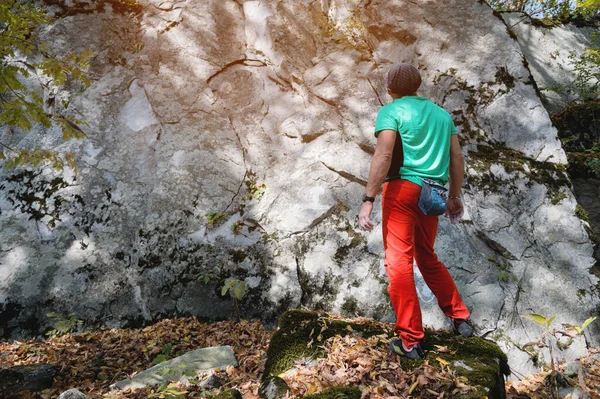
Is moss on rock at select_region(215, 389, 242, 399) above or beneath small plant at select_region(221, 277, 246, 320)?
above

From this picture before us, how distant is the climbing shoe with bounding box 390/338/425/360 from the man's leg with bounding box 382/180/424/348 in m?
0.04

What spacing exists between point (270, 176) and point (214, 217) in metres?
1.14

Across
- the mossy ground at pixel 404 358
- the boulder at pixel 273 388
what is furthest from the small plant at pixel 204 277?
the boulder at pixel 273 388

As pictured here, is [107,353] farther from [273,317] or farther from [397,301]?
[397,301]

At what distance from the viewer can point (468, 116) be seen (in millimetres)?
5781

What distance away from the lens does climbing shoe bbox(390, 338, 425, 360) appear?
9.11 feet

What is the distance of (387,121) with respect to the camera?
3.00 metres

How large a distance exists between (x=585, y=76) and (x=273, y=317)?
7.51 meters

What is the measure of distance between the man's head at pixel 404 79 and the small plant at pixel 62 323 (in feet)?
16.2

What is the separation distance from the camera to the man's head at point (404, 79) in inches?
125

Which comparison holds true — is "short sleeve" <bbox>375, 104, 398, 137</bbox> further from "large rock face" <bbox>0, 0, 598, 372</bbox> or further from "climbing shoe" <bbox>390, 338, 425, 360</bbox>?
"large rock face" <bbox>0, 0, 598, 372</bbox>

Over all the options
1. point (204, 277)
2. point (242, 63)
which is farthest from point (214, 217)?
point (242, 63)

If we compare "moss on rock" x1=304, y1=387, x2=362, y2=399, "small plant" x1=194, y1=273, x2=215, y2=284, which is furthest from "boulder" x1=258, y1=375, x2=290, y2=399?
"small plant" x1=194, y1=273, x2=215, y2=284

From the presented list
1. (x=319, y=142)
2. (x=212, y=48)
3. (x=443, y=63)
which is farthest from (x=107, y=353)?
(x=443, y=63)
